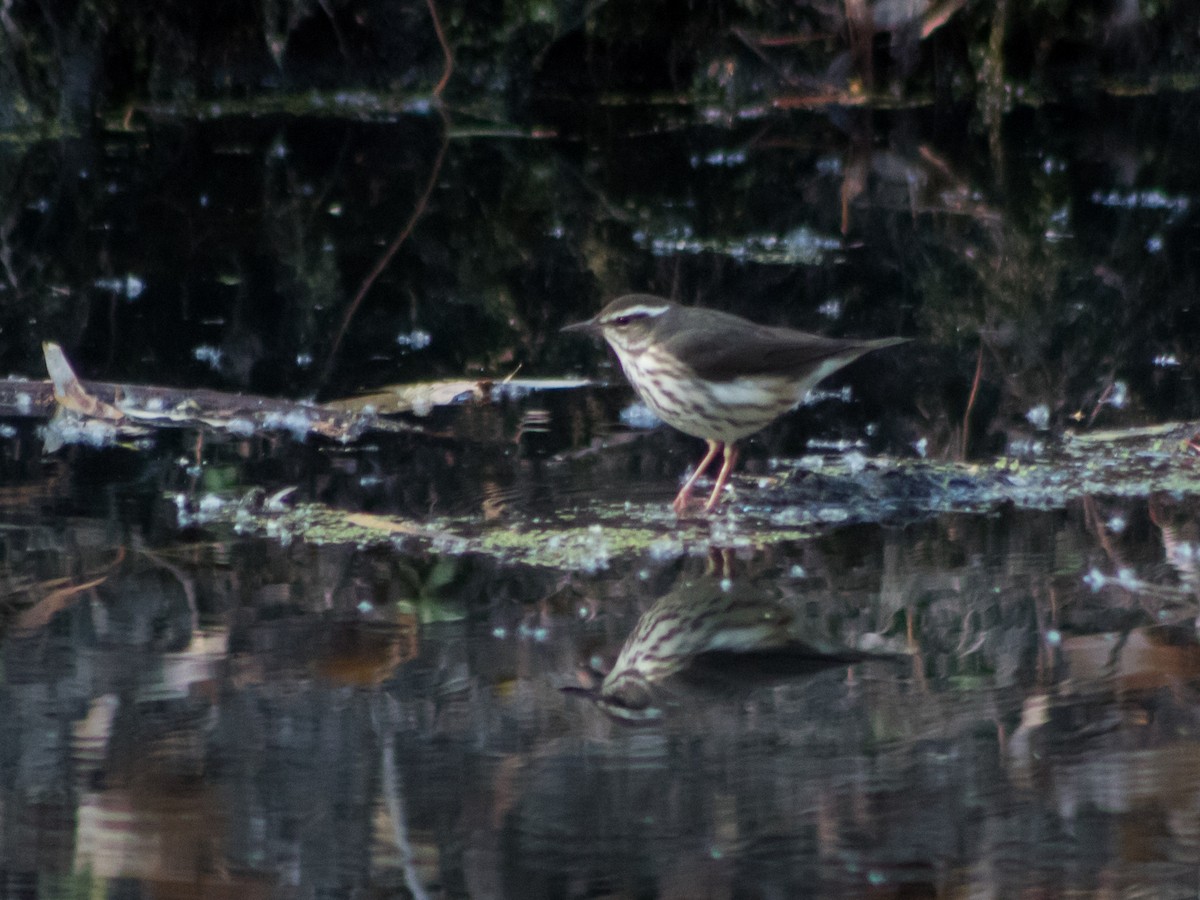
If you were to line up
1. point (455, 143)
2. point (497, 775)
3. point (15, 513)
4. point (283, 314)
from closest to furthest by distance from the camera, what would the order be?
1. point (497, 775)
2. point (15, 513)
3. point (283, 314)
4. point (455, 143)

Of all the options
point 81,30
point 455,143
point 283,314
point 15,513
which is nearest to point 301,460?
point 15,513

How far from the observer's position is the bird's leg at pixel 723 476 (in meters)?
4.70

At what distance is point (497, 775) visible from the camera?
3.08 metres

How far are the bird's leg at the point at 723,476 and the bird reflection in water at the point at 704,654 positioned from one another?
2.28 feet

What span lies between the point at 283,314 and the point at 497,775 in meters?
4.52

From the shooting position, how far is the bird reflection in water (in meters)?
3.44

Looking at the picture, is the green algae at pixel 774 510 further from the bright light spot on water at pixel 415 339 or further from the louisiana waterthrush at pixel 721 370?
the bright light spot on water at pixel 415 339

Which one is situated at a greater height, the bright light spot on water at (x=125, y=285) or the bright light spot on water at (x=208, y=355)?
the bright light spot on water at (x=125, y=285)

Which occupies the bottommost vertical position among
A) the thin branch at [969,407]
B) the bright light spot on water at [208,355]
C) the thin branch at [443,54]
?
the thin branch at [969,407]

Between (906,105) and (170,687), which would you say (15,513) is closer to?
(170,687)

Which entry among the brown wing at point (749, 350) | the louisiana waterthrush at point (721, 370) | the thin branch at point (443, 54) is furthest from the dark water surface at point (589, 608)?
the thin branch at point (443, 54)

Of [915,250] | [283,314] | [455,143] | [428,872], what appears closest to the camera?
[428,872]

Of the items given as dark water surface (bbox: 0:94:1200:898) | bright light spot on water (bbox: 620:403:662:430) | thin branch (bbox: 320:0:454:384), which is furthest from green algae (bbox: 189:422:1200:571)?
thin branch (bbox: 320:0:454:384)

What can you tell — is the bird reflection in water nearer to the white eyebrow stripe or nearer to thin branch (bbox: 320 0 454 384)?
the white eyebrow stripe
